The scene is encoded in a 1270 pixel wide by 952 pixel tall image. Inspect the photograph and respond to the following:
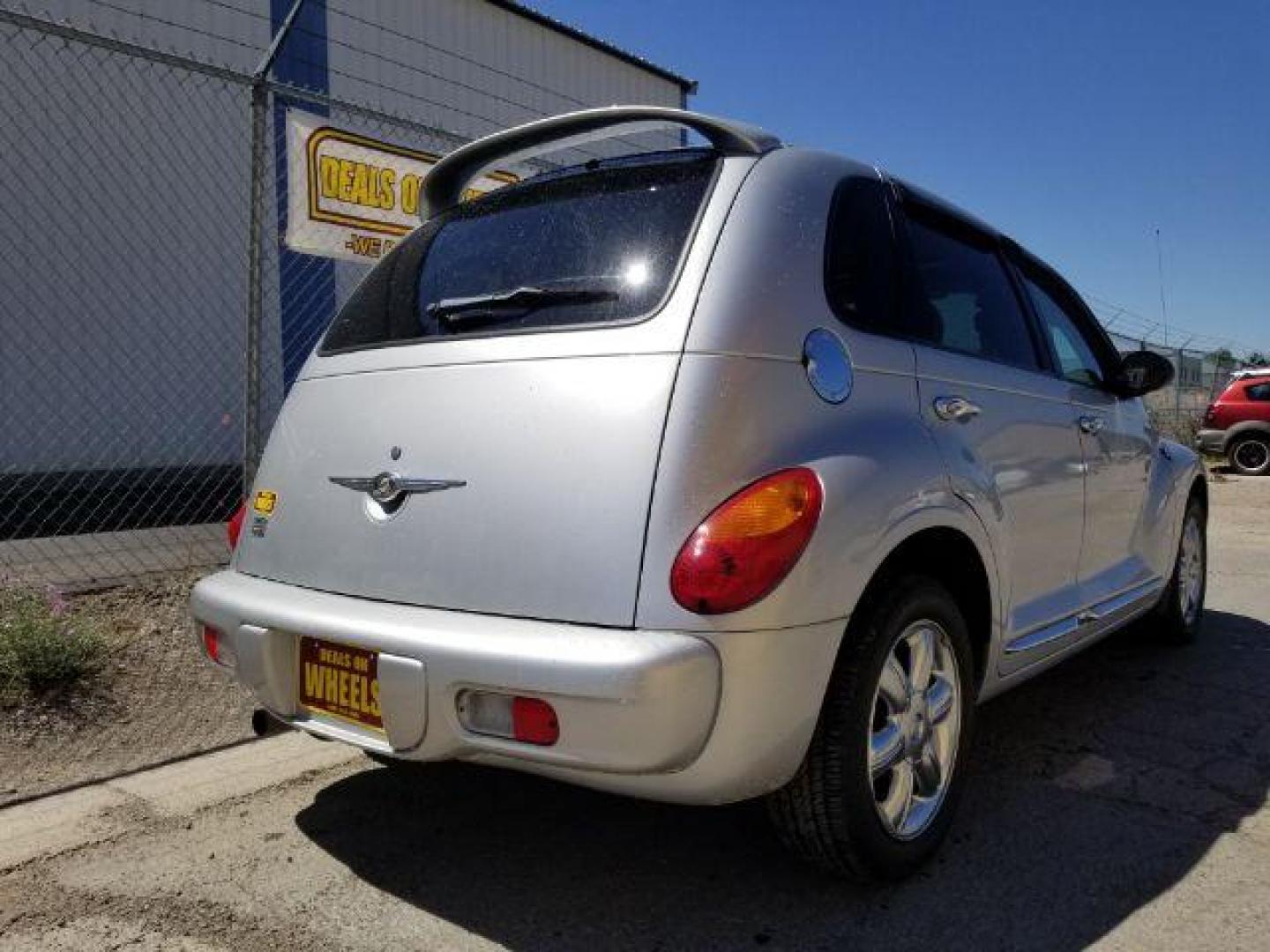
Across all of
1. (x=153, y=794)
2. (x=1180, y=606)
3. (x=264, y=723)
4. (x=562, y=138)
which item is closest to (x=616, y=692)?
(x=264, y=723)

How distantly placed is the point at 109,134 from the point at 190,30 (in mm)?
1169

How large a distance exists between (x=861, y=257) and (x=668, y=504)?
978 mm

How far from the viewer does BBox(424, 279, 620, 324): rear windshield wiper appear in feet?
7.76

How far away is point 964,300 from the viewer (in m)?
3.16

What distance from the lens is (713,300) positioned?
7.22ft

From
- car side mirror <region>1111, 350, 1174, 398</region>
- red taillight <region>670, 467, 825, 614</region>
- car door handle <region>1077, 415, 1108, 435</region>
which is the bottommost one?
red taillight <region>670, 467, 825, 614</region>

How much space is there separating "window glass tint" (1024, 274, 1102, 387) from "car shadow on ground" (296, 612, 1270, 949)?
1269mm

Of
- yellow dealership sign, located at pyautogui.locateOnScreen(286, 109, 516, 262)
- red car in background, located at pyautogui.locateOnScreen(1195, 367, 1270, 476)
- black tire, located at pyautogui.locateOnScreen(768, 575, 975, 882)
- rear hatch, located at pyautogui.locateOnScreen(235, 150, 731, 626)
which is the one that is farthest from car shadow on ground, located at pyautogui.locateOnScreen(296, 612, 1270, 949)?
red car in background, located at pyautogui.locateOnScreen(1195, 367, 1270, 476)

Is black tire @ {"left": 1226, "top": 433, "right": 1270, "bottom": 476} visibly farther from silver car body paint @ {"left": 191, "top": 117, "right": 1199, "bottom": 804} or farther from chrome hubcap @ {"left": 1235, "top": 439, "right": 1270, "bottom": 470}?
silver car body paint @ {"left": 191, "top": 117, "right": 1199, "bottom": 804}

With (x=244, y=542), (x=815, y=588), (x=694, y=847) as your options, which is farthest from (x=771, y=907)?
(x=244, y=542)

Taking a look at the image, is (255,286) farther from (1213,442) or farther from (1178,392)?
(1178,392)

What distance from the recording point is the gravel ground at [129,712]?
3.36 m

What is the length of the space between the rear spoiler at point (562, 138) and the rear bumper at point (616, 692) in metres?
1.21

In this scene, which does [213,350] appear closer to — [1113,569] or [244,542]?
[244,542]
